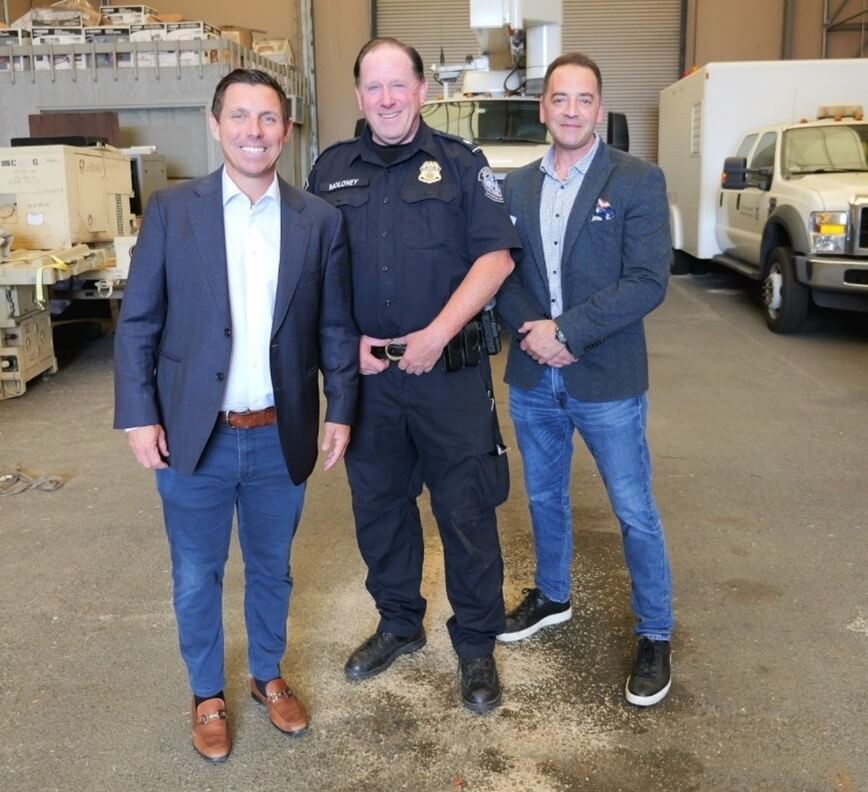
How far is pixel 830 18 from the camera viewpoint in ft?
48.9

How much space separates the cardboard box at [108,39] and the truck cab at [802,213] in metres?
7.13

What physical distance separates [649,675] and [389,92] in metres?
1.84

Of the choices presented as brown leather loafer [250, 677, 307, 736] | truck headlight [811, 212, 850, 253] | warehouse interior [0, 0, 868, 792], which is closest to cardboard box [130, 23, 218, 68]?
warehouse interior [0, 0, 868, 792]

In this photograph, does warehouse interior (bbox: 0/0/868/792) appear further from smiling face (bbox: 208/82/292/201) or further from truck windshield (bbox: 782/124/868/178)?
smiling face (bbox: 208/82/292/201)

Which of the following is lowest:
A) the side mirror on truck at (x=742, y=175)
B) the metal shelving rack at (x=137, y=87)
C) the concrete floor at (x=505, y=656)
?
the concrete floor at (x=505, y=656)

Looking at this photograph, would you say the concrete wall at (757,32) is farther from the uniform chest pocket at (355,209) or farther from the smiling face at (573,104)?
the uniform chest pocket at (355,209)

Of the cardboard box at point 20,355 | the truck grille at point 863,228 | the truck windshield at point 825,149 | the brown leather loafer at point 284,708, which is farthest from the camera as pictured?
the truck windshield at point 825,149

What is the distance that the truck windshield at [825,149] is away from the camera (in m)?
8.34

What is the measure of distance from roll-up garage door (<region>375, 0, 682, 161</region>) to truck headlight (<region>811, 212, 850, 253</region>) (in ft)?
26.7

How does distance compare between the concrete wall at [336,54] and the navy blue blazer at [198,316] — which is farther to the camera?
the concrete wall at [336,54]

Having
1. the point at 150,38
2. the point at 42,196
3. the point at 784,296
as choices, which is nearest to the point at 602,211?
the point at 42,196

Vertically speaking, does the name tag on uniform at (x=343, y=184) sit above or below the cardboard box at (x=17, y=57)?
below

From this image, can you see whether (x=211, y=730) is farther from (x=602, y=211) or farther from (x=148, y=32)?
(x=148, y=32)

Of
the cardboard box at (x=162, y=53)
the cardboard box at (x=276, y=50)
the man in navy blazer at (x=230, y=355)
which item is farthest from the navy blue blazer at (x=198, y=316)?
the cardboard box at (x=276, y=50)
